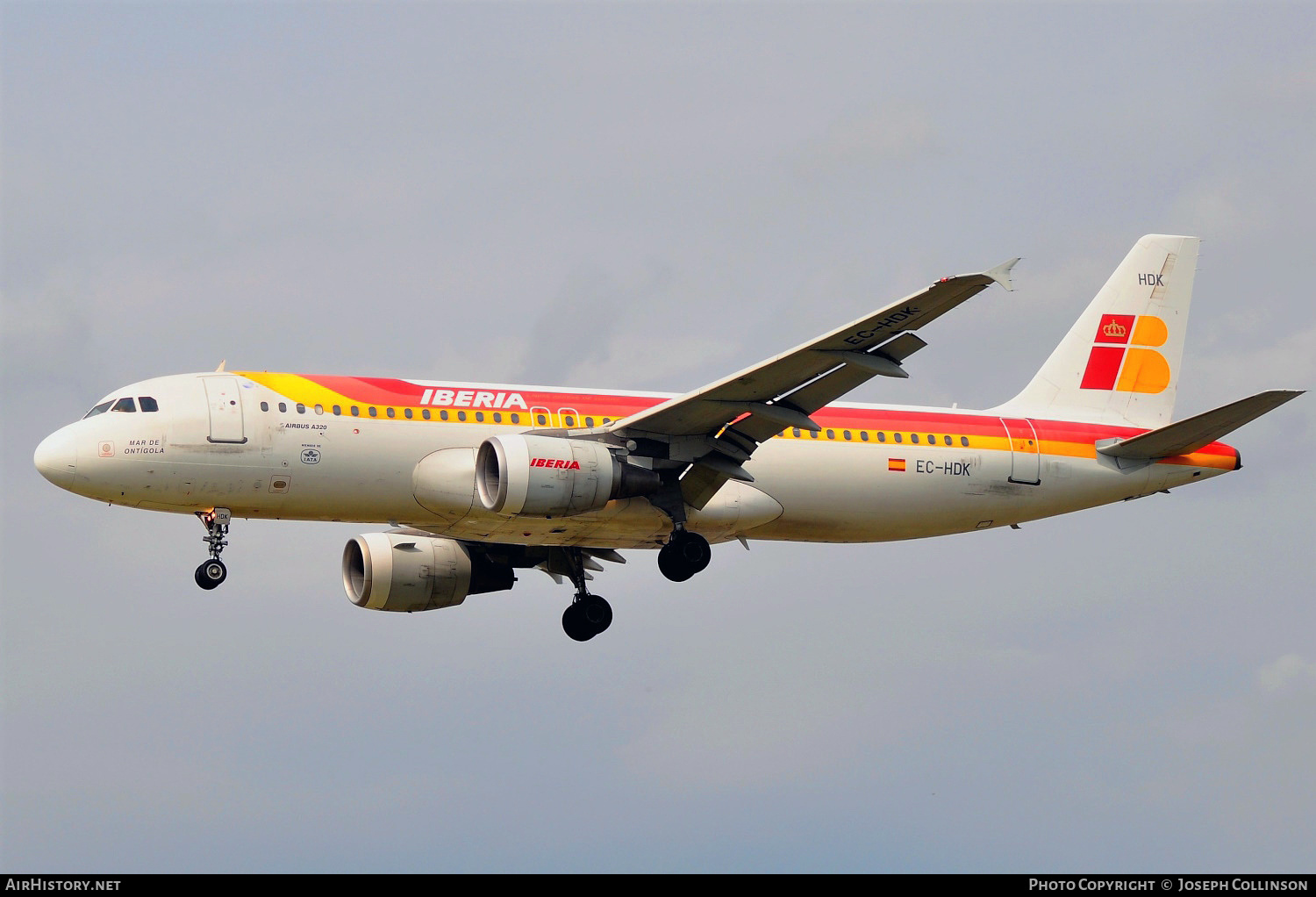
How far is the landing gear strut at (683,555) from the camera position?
3941 cm

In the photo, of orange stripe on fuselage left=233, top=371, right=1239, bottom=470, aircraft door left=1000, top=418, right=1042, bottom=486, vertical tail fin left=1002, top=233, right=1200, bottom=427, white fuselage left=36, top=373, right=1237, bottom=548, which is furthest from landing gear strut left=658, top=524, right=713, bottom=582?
vertical tail fin left=1002, top=233, right=1200, bottom=427

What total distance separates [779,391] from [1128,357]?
44.2 ft

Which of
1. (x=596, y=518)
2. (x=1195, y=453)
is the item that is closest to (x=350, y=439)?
(x=596, y=518)

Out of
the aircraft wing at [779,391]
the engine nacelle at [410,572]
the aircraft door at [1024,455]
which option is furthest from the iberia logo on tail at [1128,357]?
the engine nacelle at [410,572]

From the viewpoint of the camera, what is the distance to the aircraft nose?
36.7 meters

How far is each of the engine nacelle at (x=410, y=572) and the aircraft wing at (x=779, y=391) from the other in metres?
7.20

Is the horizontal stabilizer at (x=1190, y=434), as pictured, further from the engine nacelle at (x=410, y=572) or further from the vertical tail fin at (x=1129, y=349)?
the engine nacelle at (x=410, y=572)

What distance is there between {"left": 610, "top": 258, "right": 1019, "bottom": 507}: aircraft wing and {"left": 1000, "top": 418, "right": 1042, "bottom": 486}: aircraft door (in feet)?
23.5

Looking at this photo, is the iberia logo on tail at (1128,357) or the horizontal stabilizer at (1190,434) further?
the iberia logo on tail at (1128,357)

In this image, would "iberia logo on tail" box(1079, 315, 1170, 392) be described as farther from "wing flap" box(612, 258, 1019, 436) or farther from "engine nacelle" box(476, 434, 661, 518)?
"engine nacelle" box(476, 434, 661, 518)

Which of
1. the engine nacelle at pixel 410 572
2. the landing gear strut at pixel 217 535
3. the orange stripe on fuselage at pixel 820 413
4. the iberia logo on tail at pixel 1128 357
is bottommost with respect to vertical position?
the landing gear strut at pixel 217 535

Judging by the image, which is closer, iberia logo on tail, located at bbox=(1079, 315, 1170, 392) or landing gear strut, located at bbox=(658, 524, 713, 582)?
landing gear strut, located at bbox=(658, 524, 713, 582)

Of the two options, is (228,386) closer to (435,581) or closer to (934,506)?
(435,581)

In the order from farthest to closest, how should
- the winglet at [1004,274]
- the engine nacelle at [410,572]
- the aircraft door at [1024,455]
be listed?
the engine nacelle at [410,572] < the aircraft door at [1024,455] < the winglet at [1004,274]
